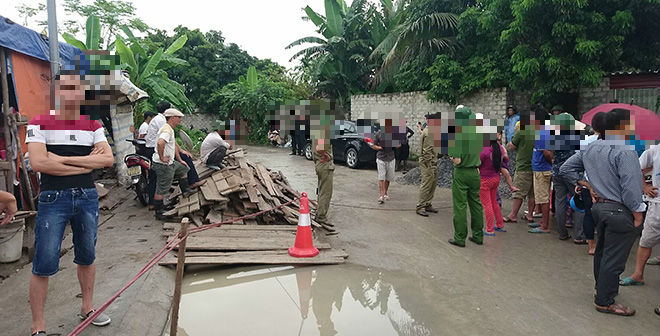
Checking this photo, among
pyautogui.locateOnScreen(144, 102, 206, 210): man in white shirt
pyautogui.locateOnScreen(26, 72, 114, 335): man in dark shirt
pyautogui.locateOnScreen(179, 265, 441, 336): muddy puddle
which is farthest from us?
pyautogui.locateOnScreen(144, 102, 206, 210): man in white shirt

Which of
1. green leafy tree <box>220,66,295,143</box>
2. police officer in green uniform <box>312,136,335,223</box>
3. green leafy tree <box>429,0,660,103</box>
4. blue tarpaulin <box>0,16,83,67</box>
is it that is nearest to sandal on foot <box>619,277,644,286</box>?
police officer in green uniform <box>312,136,335,223</box>

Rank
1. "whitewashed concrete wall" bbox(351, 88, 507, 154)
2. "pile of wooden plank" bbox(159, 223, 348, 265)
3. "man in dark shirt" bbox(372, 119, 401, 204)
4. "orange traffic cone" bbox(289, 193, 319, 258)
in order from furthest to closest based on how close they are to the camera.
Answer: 1. "whitewashed concrete wall" bbox(351, 88, 507, 154)
2. "man in dark shirt" bbox(372, 119, 401, 204)
3. "orange traffic cone" bbox(289, 193, 319, 258)
4. "pile of wooden plank" bbox(159, 223, 348, 265)

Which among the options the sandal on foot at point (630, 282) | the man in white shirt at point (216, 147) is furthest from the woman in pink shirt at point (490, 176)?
the man in white shirt at point (216, 147)

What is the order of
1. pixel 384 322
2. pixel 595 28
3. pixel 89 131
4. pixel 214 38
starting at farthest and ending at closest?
pixel 214 38, pixel 595 28, pixel 384 322, pixel 89 131

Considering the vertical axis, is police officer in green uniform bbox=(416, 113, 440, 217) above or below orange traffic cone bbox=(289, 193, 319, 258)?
above

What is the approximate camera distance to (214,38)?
Result: 32.9m

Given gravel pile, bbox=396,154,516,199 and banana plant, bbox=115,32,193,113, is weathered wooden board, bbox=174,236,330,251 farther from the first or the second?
banana plant, bbox=115,32,193,113

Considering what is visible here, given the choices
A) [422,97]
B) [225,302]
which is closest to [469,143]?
[225,302]

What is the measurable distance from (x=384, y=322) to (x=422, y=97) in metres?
13.5

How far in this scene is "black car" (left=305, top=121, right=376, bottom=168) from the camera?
14.0 meters

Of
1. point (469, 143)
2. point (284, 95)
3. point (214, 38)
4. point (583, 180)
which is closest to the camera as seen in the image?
point (583, 180)

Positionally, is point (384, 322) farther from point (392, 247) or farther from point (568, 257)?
point (568, 257)

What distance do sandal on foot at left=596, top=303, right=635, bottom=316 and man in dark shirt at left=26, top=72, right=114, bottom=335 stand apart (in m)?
4.48

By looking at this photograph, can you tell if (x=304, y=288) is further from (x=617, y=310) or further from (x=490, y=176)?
(x=490, y=176)
